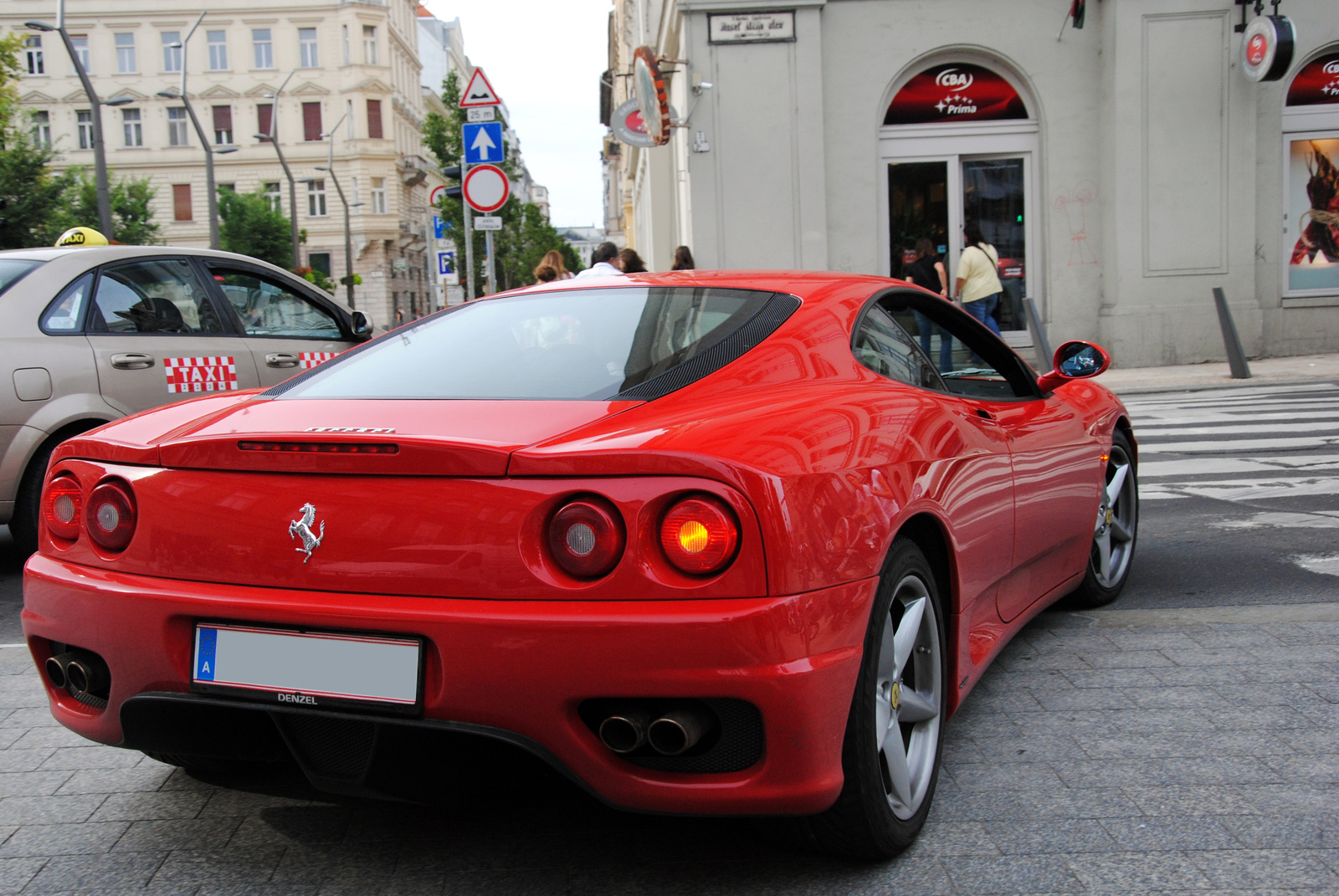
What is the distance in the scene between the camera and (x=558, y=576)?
7.16 feet

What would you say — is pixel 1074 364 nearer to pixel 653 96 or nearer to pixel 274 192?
pixel 653 96

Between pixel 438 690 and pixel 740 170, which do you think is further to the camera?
pixel 740 170

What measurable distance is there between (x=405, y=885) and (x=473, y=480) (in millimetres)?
864

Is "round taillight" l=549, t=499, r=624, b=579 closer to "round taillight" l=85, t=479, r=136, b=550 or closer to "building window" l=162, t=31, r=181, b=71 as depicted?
"round taillight" l=85, t=479, r=136, b=550

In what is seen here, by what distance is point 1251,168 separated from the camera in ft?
53.6

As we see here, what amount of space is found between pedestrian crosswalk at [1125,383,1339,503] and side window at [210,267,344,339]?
4.84 metres

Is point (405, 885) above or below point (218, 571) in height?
below

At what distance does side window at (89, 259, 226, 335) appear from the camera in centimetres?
622

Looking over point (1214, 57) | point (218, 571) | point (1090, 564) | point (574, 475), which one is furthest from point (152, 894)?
point (1214, 57)

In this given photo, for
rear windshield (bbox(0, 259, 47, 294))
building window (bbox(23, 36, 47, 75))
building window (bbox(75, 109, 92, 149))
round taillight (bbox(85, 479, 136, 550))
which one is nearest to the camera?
round taillight (bbox(85, 479, 136, 550))

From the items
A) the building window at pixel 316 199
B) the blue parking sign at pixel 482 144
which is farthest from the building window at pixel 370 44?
the blue parking sign at pixel 482 144

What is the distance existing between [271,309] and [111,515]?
4.75 metres

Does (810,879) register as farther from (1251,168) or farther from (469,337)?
(1251,168)

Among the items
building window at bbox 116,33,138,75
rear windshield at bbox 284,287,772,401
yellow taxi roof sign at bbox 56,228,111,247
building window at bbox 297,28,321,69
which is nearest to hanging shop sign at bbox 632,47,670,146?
yellow taxi roof sign at bbox 56,228,111,247
